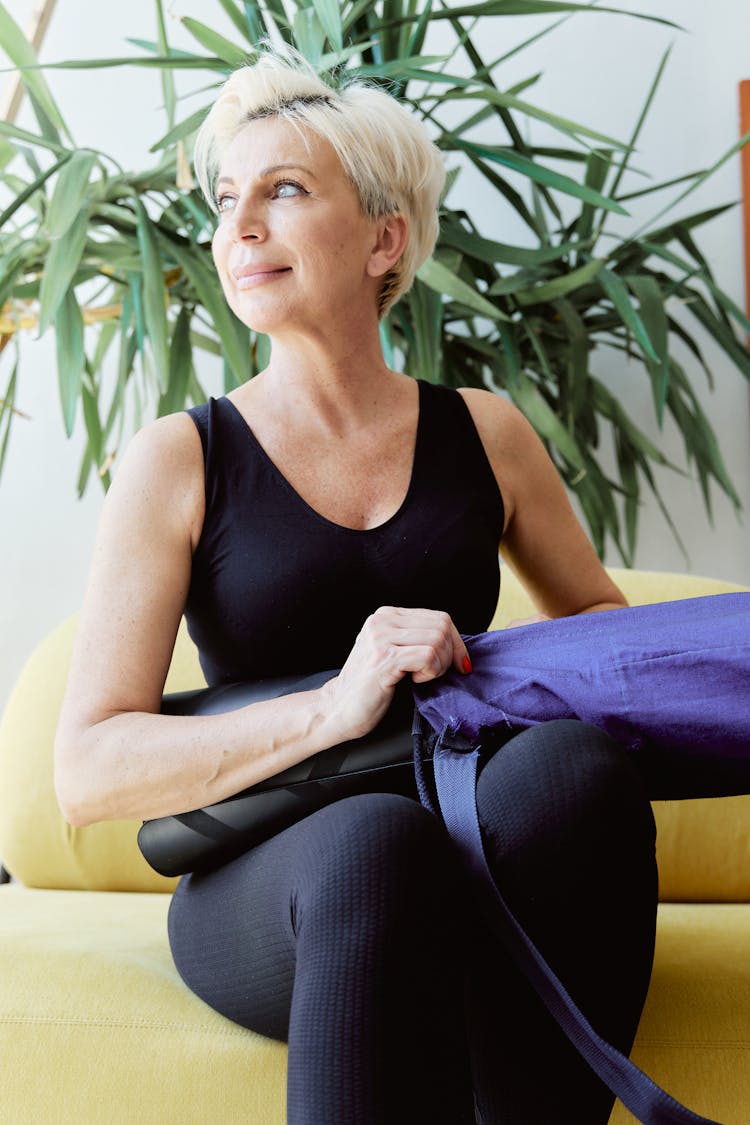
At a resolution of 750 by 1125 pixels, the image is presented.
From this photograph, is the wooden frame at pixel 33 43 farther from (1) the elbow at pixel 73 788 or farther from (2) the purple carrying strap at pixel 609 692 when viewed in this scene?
(2) the purple carrying strap at pixel 609 692

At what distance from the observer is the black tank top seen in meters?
1.06

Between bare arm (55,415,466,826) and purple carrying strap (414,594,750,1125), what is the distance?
0.04 m

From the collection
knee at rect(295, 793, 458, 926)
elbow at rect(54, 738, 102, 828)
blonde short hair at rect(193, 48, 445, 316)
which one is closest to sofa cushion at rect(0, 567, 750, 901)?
elbow at rect(54, 738, 102, 828)

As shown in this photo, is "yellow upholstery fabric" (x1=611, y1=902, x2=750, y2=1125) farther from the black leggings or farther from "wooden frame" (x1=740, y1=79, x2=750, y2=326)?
"wooden frame" (x1=740, y1=79, x2=750, y2=326)

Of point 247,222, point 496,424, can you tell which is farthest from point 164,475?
point 496,424

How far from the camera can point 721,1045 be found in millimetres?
959

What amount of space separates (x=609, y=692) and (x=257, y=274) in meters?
0.51

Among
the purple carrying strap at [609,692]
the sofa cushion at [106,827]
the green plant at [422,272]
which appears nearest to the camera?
the purple carrying strap at [609,692]

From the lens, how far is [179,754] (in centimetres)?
94

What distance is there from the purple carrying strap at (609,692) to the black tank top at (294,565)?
18 centimetres

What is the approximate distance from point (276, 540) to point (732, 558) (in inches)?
58.9

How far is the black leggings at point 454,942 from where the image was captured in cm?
73

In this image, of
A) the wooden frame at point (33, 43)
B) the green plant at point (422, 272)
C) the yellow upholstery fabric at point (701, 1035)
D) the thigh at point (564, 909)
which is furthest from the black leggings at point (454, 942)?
the wooden frame at point (33, 43)

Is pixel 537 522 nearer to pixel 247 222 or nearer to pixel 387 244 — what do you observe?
pixel 387 244
